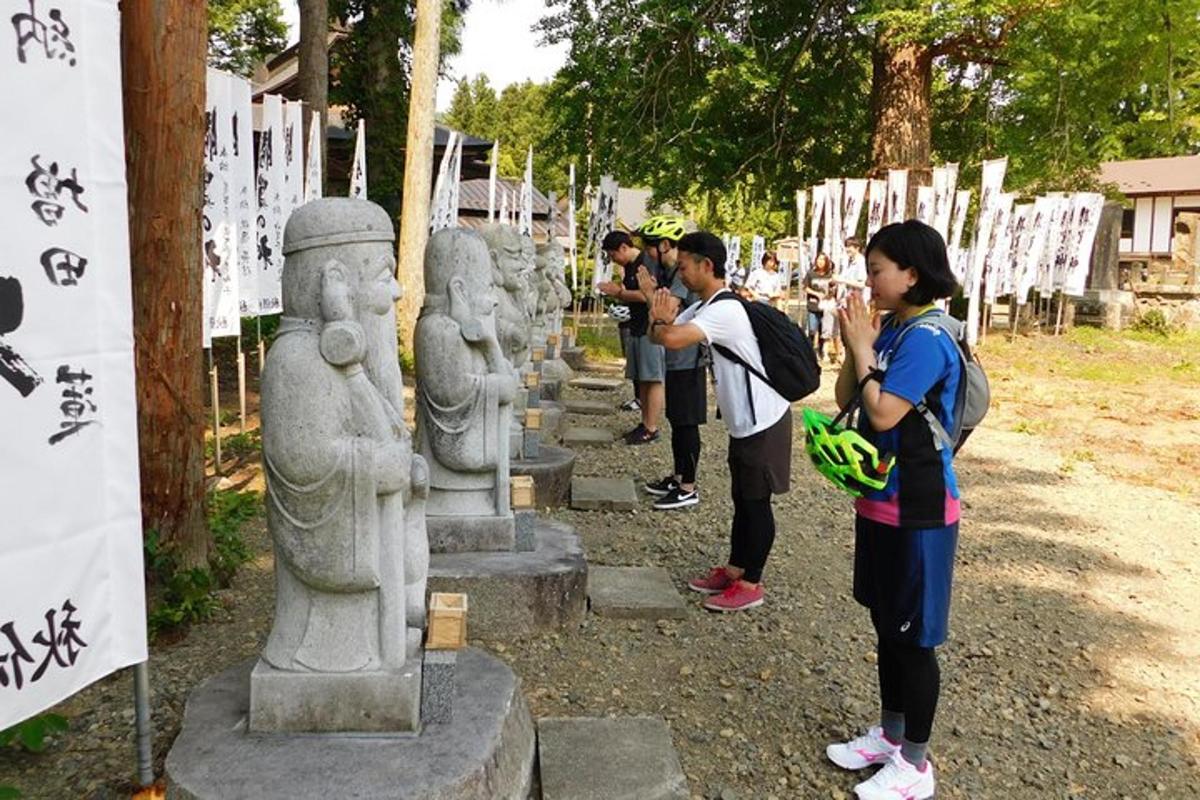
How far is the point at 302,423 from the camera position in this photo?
8.27 ft

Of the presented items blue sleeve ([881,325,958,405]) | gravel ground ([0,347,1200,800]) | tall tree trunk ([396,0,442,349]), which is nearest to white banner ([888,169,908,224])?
tall tree trunk ([396,0,442,349])

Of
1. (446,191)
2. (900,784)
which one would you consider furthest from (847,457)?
(446,191)

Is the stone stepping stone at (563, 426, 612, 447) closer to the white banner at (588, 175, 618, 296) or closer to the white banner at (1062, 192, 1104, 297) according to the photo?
the white banner at (588, 175, 618, 296)

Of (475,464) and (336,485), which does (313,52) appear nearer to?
(475,464)

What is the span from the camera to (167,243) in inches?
153

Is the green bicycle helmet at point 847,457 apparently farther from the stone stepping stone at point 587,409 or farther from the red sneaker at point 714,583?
the stone stepping stone at point 587,409

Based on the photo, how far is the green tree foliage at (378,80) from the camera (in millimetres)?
15477

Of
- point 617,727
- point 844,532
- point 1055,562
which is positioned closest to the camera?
point 617,727

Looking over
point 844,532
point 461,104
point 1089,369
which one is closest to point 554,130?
point 1089,369

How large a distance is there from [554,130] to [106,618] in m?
14.0

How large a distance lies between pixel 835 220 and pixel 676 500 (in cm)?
861

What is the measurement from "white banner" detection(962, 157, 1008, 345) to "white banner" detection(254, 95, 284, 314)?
10181 millimetres

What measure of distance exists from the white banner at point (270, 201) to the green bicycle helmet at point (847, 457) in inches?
203

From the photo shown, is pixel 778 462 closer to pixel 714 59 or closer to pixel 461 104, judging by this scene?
pixel 714 59
